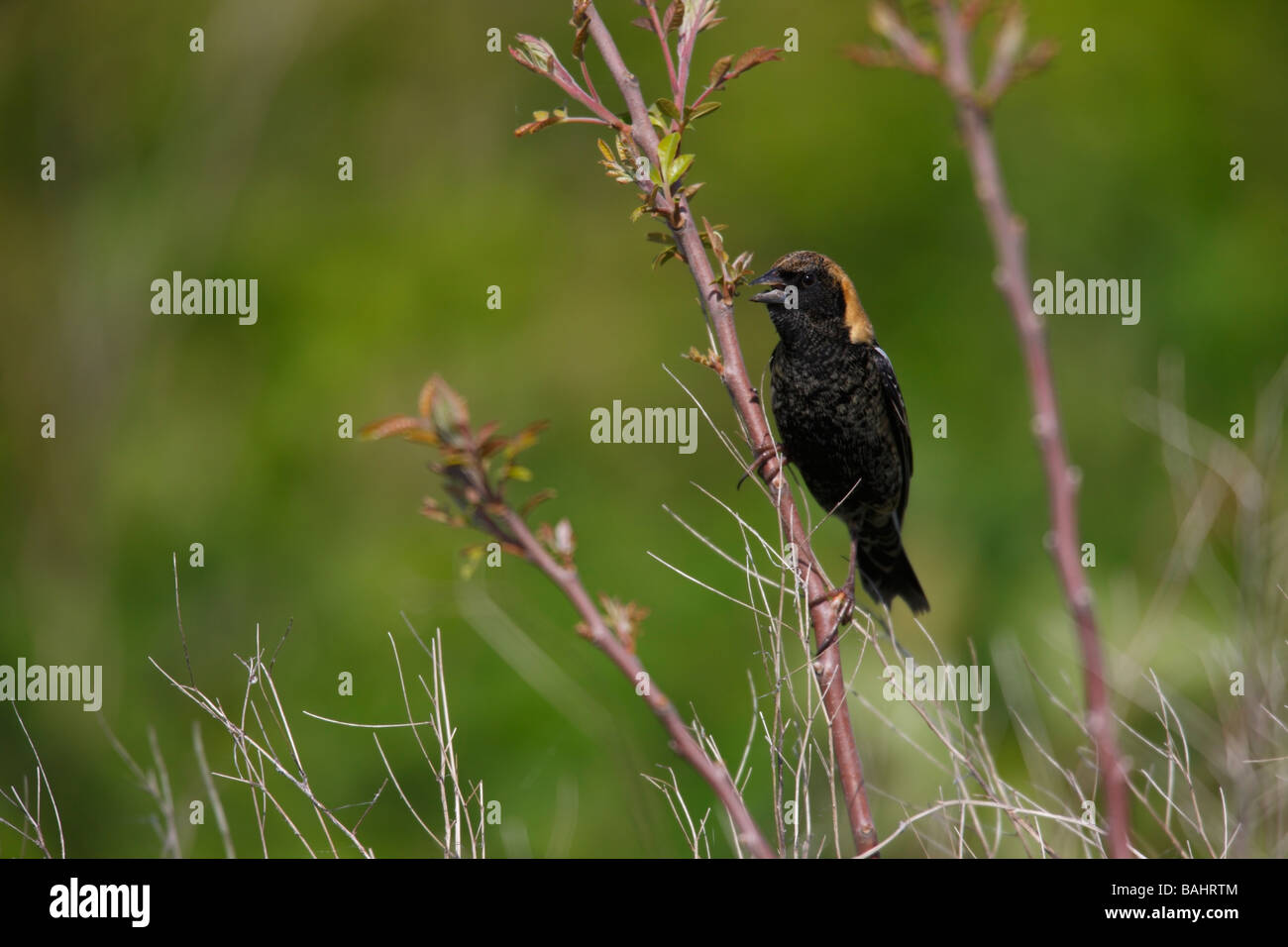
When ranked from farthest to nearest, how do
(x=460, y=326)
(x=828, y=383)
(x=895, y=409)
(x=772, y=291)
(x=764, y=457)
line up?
(x=460, y=326) < (x=895, y=409) < (x=828, y=383) < (x=772, y=291) < (x=764, y=457)

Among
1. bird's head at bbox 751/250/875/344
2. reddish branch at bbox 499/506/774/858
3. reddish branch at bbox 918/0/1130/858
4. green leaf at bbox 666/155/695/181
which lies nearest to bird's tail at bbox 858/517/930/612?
bird's head at bbox 751/250/875/344

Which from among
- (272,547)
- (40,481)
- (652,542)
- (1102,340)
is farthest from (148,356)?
(1102,340)

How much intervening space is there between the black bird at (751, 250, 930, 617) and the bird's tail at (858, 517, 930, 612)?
25 centimetres

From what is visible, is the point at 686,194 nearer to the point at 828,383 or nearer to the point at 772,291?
the point at 772,291

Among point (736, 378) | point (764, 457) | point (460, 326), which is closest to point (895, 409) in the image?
point (764, 457)

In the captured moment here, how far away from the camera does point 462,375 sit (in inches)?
376

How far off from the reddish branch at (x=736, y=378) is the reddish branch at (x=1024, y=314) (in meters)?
0.89

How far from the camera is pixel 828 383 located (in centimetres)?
421

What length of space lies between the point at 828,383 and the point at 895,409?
1.47 feet

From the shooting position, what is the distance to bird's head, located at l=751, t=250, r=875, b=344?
162 inches

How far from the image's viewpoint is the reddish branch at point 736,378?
2.11m

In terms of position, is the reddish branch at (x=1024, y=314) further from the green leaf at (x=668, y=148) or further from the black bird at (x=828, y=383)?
the black bird at (x=828, y=383)

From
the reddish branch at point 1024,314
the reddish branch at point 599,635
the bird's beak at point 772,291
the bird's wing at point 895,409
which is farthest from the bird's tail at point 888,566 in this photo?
the reddish branch at point 1024,314

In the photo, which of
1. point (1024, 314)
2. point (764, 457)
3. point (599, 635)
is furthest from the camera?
point (764, 457)
